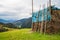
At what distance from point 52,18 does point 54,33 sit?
1.24m

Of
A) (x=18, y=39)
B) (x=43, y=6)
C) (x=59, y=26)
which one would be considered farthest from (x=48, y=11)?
(x=18, y=39)

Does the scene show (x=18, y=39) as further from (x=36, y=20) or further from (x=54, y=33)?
(x=36, y=20)

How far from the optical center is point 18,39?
1092 cm

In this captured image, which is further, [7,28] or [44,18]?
[7,28]

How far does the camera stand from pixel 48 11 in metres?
14.4

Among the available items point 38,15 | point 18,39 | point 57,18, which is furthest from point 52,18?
point 18,39

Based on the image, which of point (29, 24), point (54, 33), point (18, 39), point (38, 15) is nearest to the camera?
point (18, 39)

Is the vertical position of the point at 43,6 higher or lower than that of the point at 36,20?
→ higher

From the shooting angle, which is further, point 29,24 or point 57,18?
point 29,24

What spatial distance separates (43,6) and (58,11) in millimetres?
1333

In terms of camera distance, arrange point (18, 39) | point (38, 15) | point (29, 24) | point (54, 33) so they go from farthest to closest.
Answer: point (29, 24) → point (38, 15) → point (54, 33) → point (18, 39)

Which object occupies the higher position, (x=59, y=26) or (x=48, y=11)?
(x=48, y=11)

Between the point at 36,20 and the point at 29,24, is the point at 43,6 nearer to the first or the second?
the point at 36,20

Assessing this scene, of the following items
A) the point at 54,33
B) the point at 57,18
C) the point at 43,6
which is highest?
the point at 43,6
